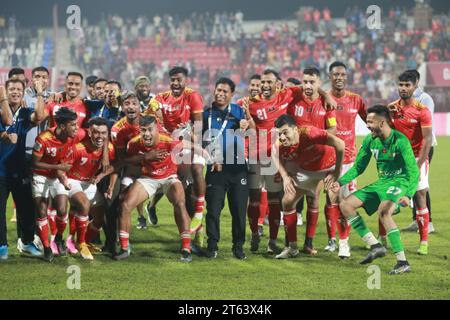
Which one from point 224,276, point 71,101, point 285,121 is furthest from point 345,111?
point 71,101

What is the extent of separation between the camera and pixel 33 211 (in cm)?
981

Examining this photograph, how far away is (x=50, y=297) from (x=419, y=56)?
31998mm

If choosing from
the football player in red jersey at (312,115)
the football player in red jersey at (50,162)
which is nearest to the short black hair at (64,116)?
the football player in red jersey at (50,162)

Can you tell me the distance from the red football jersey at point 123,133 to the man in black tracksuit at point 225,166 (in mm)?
870

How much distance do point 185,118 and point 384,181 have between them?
2.78 metres

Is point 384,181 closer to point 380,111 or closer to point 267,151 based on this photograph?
point 380,111

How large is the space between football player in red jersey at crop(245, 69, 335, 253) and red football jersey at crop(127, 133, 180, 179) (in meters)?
1.06

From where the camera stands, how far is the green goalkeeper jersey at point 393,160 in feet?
28.6

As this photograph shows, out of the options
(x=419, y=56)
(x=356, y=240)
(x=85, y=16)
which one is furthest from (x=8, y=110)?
(x=85, y=16)

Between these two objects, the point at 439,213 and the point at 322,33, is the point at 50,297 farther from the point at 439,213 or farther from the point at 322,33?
the point at 322,33

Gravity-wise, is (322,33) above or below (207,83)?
above

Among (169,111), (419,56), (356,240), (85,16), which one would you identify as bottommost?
(356,240)

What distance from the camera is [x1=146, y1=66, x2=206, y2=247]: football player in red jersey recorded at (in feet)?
33.2

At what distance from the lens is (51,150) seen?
30.3 feet
